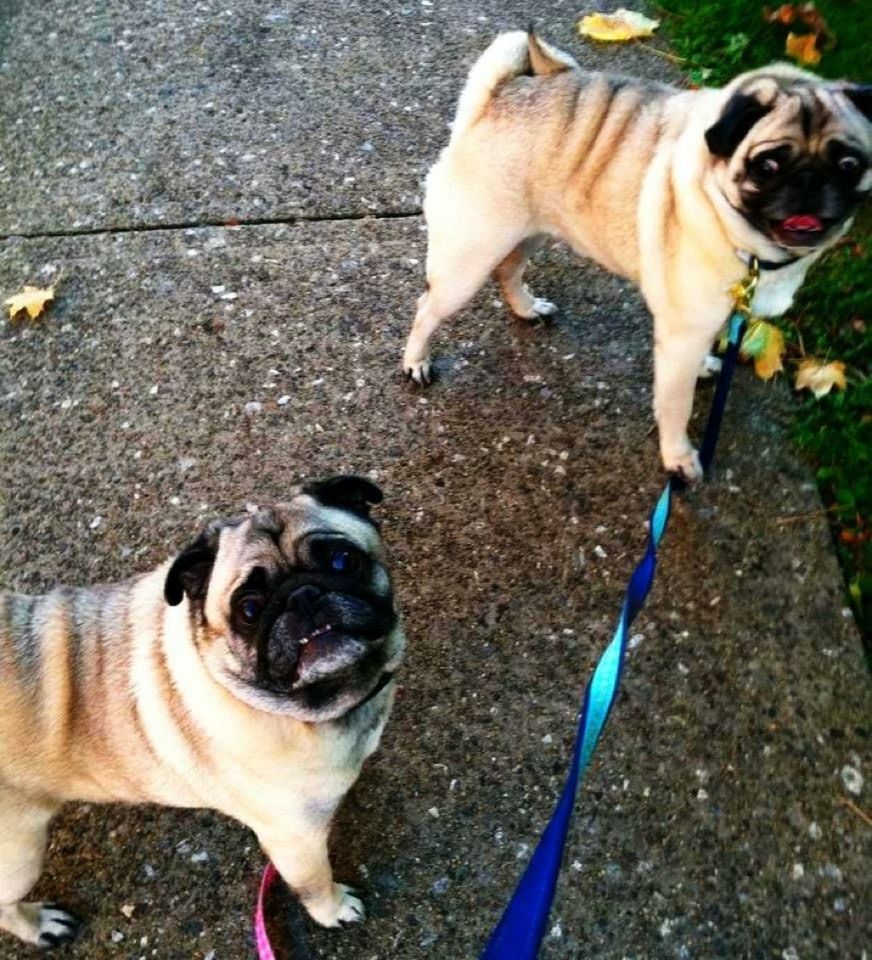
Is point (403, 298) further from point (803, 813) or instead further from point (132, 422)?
point (803, 813)

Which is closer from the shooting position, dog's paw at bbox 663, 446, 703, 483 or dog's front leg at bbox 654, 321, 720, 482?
dog's front leg at bbox 654, 321, 720, 482

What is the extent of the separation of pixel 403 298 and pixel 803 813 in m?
2.53

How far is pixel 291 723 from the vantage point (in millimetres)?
2039

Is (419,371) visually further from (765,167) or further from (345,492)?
(765,167)

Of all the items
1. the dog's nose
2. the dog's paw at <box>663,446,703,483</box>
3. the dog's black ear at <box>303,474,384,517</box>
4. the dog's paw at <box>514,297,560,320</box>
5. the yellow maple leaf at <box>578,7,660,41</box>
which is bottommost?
the dog's paw at <box>663,446,703,483</box>

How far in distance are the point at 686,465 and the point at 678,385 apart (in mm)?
356

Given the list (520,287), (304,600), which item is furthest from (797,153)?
(304,600)

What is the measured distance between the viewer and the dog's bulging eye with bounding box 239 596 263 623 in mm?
Answer: 1965

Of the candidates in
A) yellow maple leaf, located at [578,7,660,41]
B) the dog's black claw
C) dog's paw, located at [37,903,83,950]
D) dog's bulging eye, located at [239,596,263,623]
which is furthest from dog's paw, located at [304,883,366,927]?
yellow maple leaf, located at [578,7,660,41]

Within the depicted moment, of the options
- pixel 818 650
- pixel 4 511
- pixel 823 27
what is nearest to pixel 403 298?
pixel 4 511

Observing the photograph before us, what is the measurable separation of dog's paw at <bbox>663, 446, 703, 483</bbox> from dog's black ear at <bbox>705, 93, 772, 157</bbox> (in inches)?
43.6

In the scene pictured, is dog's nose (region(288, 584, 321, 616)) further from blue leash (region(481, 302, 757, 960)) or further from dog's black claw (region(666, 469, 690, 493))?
dog's black claw (region(666, 469, 690, 493))

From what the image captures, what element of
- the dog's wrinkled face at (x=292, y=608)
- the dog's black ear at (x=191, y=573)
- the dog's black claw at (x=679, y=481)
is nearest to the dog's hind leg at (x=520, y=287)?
the dog's black claw at (x=679, y=481)

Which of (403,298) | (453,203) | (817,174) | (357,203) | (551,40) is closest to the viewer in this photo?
(817,174)
